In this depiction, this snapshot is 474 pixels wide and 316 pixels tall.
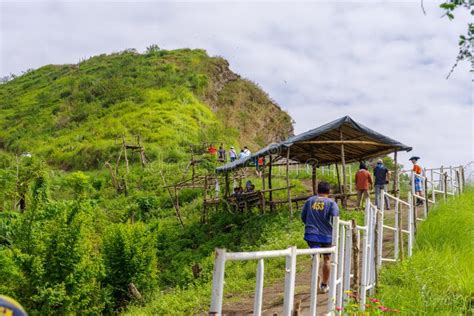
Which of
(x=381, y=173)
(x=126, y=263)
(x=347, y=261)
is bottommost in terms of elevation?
(x=126, y=263)

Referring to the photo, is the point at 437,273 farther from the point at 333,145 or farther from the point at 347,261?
the point at 333,145

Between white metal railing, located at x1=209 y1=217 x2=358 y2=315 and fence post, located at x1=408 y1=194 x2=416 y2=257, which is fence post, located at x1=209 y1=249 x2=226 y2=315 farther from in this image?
fence post, located at x1=408 y1=194 x2=416 y2=257

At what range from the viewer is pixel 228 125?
42656 millimetres

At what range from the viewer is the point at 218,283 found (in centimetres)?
273

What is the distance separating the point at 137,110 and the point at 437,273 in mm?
33180

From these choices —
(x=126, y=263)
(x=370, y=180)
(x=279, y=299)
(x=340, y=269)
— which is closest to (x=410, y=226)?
(x=279, y=299)

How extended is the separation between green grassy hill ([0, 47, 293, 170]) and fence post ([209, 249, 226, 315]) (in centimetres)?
2826

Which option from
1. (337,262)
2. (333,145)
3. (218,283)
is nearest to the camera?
(218,283)

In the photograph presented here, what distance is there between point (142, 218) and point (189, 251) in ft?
21.1

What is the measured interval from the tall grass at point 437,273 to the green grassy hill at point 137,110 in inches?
902

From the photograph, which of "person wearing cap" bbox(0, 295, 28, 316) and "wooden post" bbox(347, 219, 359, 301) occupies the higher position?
"person wearing cap" bbox(0, 295, 28, 316)

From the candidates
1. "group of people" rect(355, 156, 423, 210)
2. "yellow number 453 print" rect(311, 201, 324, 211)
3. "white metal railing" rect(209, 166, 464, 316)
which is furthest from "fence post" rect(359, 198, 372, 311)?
"group of people" rect(355, 156, 423, 210)

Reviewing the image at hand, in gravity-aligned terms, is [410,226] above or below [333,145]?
below

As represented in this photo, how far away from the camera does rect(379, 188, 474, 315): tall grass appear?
5957mm
